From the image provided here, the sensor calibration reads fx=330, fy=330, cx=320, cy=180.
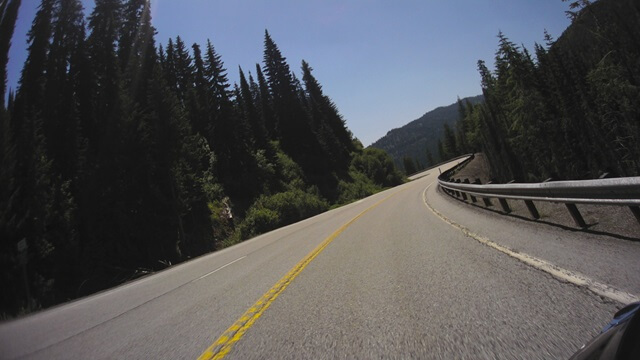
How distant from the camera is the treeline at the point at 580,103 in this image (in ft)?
113

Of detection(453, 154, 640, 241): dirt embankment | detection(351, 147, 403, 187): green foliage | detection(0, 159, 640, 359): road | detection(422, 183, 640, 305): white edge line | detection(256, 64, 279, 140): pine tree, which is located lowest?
detection(453, 154, 640, 241): dirt embankment

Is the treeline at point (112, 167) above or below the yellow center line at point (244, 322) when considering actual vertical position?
above

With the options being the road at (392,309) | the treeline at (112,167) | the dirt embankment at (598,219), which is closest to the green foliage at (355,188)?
the treeline at (112,167)

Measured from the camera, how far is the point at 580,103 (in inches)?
1673

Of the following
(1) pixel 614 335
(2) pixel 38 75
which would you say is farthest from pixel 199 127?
(1) pixel 614 335

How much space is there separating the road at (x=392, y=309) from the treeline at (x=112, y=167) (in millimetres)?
11132

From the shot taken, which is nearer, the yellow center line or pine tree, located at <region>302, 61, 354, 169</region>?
the yellow center line

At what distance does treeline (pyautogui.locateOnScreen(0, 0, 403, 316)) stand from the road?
11.1 meters

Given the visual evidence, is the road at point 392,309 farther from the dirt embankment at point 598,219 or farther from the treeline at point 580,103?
the treeline at point 580,103

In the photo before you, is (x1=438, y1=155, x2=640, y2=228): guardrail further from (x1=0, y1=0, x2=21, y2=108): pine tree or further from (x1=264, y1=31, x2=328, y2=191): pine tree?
(x1=264, y1=31, x2=328, y2=191): pine tree

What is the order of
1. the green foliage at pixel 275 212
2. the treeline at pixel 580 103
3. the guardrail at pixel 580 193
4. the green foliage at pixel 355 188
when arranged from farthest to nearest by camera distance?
the green foliage at pixel 355 188 < the treeline at pixel 580 103 < the green foliage at pixel 275 212 < the guardrail at pixel 580 193

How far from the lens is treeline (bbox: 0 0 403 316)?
671 inches

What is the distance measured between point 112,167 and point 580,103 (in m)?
52.7

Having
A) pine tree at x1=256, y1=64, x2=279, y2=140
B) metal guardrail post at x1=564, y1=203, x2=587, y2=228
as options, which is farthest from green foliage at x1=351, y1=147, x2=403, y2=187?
metal guardrail post at x1=564, y1=203, x2=587, y2=228
